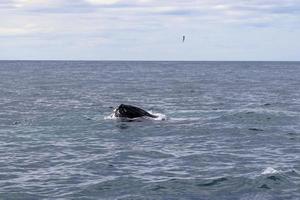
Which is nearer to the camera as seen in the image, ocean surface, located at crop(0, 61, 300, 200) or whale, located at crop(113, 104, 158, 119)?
ocean surface, located at crop(0, 61, 300, 200)

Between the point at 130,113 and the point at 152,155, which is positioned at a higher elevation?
the point at 130,113

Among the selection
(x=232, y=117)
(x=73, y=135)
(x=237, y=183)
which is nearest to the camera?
(x=237, y=183)

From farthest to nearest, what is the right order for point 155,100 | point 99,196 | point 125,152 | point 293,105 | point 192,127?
point 155,100 < point 293,105 < point 192,127 < point 125,152 < point 99,196

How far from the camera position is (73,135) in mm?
38156

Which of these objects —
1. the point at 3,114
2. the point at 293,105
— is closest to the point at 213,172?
the point at 3,114

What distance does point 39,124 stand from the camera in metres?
43.5

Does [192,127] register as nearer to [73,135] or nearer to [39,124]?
[73,135]

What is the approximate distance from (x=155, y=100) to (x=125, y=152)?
34.1 meters

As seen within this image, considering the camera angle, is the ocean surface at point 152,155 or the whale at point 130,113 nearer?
the ocean surface at point 152,155

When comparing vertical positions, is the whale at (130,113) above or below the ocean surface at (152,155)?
above

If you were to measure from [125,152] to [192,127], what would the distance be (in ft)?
34.7

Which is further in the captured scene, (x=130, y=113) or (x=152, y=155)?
(x=130, y=113)

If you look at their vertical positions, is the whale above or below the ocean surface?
above

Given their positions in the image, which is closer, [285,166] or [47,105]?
[285,166]
